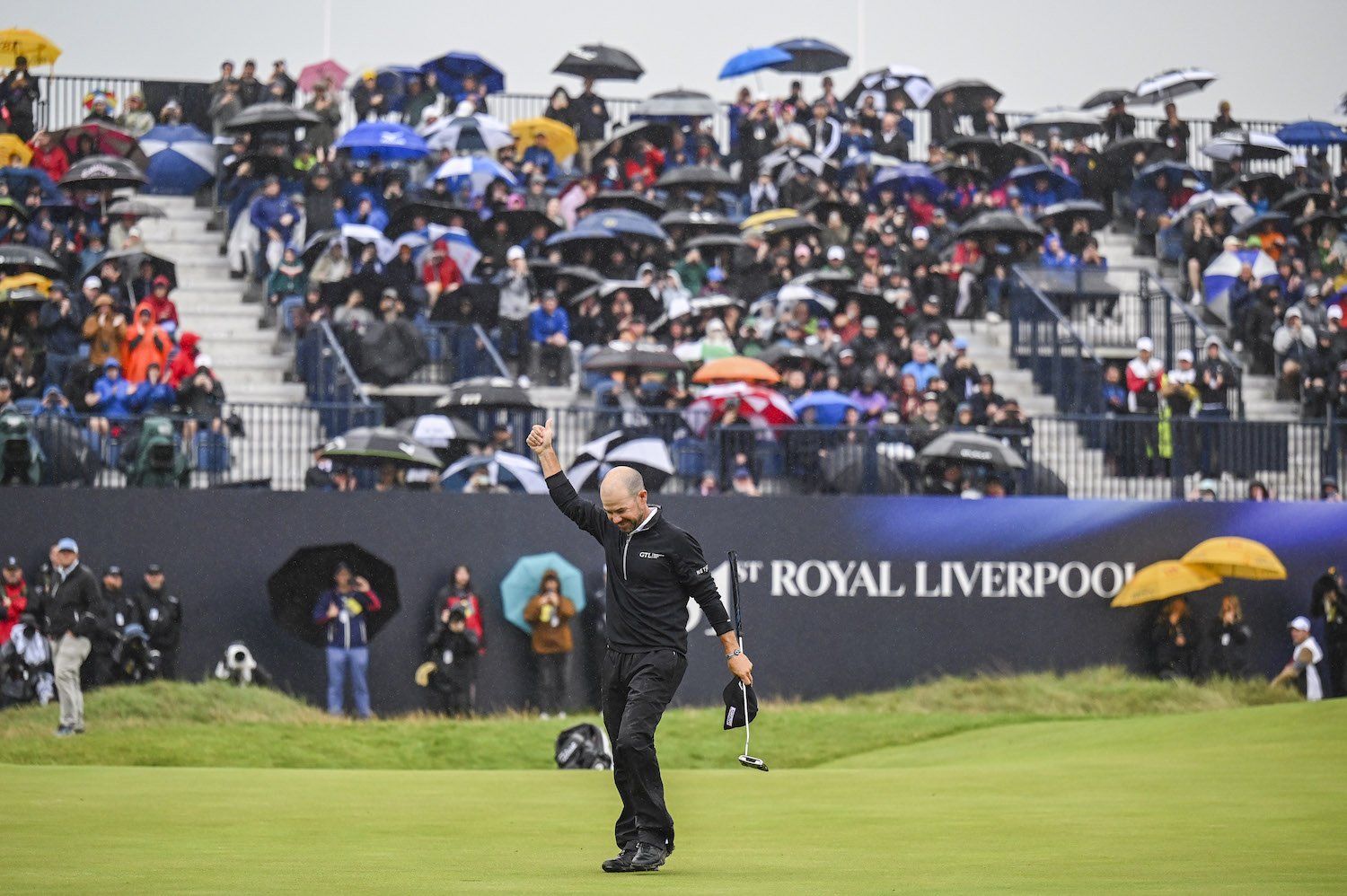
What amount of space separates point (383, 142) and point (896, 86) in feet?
35.1

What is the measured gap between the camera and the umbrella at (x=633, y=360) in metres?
23.5

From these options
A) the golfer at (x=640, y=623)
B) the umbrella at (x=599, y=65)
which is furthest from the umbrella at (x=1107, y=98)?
the golfer at (x=640, y=623)

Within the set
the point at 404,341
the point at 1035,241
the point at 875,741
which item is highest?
the point at 1035,241

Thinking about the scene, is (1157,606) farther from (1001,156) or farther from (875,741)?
(1001,156)

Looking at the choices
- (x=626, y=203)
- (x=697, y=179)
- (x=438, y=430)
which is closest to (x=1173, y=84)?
(x=697, y=179)

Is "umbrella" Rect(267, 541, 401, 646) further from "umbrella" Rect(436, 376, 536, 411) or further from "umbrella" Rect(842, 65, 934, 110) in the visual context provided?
"umbrella" Rect(842, 65, 934, 110)

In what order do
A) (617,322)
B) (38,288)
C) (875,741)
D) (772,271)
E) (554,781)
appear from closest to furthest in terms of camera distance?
(554,781) → (875,741) → (38,288) → (617,322) → (772,271)

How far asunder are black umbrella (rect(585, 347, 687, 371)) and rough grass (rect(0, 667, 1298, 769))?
440 cm

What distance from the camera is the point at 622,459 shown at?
22266 mm

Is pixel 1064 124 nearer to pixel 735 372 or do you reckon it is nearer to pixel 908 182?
pixel 908 182

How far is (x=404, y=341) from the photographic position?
2408 cm

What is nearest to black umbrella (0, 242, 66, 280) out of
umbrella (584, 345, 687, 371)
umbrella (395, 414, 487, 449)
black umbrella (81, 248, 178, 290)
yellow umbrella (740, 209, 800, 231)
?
black umbrella (81, 248, 178, 290)

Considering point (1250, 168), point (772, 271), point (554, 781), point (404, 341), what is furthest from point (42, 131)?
point (1250, 168)

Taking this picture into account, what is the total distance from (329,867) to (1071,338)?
1960 centimetres
